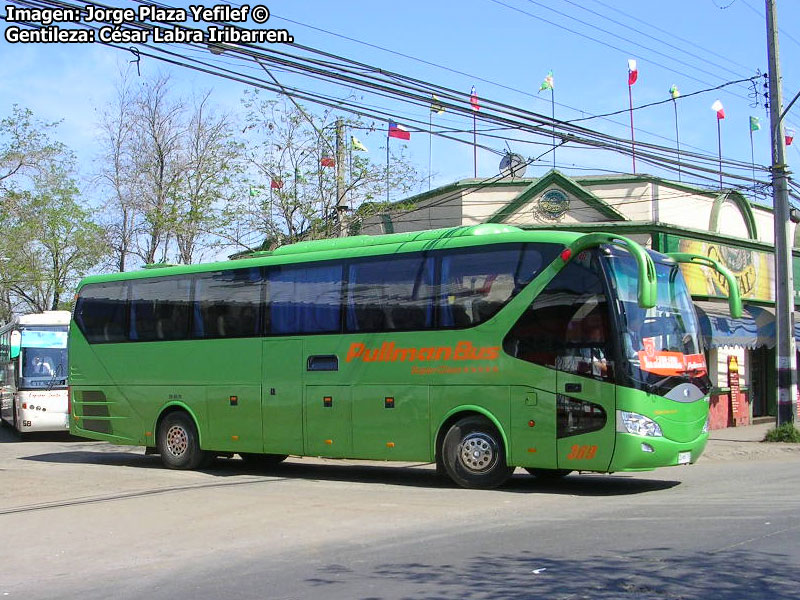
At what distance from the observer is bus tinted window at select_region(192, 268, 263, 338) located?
50.4 feet

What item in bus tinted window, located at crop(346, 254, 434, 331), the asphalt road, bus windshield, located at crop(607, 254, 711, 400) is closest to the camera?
the asphalt road

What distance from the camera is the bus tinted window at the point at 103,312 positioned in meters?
17.4

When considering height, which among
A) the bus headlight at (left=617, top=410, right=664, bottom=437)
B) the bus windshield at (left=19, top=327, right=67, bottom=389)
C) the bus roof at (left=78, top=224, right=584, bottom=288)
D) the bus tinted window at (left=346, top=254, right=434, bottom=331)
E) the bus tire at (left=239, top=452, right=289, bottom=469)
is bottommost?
the bus tire at (left=239, top=452, right=289, bottom=469)

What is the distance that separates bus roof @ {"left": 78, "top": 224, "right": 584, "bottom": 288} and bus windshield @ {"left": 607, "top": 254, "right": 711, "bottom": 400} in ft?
3.32

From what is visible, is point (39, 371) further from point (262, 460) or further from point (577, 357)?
point (577, 357)

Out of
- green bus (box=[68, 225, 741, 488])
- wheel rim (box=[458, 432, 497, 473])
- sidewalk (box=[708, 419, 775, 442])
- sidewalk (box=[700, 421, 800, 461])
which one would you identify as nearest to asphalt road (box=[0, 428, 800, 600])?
wheel rim (box=[458, 432, 497, 473])

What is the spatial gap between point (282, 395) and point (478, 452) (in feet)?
12.3

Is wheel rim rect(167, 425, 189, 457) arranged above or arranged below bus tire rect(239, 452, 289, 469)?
above

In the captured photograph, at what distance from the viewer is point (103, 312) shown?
17.8 metres

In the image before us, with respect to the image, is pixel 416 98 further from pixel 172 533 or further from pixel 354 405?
pixel 172 533

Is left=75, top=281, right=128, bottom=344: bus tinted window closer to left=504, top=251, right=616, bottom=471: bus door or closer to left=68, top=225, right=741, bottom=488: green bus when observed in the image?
left=68, top=225, right=741, bottom=488: green bus

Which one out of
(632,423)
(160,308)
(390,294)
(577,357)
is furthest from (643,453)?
(160,308)

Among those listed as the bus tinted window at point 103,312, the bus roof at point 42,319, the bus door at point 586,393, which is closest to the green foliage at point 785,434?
the bus door at point 586,393

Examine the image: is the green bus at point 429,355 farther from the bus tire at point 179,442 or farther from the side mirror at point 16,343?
the side mirror at point 16,343
